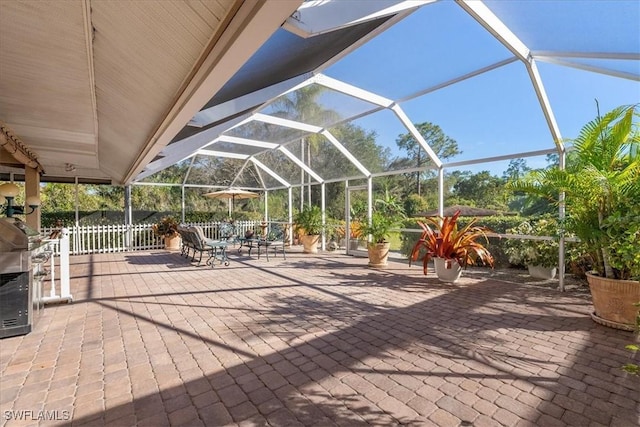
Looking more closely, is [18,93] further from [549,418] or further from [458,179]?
[458,179]

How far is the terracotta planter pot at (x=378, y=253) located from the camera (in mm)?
7926

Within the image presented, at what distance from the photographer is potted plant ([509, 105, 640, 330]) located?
3.59 meters

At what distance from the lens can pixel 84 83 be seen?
3152 mm

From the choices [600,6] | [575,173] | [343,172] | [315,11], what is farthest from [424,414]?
[343,172]

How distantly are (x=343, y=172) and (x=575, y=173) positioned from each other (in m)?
6.99

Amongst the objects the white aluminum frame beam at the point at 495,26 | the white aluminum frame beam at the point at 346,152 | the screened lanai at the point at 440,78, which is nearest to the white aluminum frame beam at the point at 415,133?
the screened lanai at the point at 440,78

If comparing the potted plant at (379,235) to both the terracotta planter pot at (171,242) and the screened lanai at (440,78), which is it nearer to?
the screened lanai at (440,78)

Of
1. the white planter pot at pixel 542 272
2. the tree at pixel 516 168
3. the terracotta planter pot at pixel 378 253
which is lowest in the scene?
the white planter pot at pixel 542 272

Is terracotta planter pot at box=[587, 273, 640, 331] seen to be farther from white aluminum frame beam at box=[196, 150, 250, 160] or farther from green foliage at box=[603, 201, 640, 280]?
white aluminum frame beam at box=[196, 150, 250, 160]

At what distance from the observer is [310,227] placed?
1080 cm

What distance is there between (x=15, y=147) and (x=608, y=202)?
28.9 feet

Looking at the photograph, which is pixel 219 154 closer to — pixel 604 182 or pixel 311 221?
pixel 311 221

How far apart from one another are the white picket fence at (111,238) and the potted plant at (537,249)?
10300 mm

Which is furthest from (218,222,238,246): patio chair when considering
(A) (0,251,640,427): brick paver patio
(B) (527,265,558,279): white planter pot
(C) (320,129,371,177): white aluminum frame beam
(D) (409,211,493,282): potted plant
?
(B) (527,265,558,279): white planter pot
